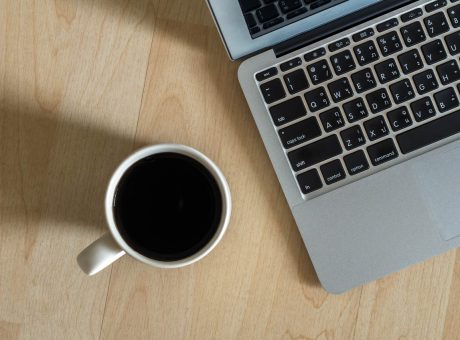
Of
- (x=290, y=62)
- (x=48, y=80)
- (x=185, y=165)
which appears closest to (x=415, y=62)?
(x=290, y=62)

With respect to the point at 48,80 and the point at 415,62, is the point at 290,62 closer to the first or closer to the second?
the point at 415,62

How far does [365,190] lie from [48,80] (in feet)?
1.11

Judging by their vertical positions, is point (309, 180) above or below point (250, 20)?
below

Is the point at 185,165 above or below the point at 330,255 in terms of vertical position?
above

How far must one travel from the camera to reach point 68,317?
1.89 ft

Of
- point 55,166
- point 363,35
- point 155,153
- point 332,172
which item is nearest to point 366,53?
point 363,35

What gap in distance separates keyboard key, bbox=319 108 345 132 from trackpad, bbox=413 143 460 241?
91 millimetres

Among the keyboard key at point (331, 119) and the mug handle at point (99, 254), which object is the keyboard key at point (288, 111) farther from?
the mug handle at point (99, 254)

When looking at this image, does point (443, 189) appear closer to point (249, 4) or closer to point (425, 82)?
point (425, 82)

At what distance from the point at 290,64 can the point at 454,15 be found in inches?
6.4

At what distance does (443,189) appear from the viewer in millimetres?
554

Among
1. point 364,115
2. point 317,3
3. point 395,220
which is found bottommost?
point 395,220

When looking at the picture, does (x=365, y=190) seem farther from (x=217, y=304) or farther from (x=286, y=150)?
(x=217, y=304)

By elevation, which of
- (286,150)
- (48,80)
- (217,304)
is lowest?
(217,304)
